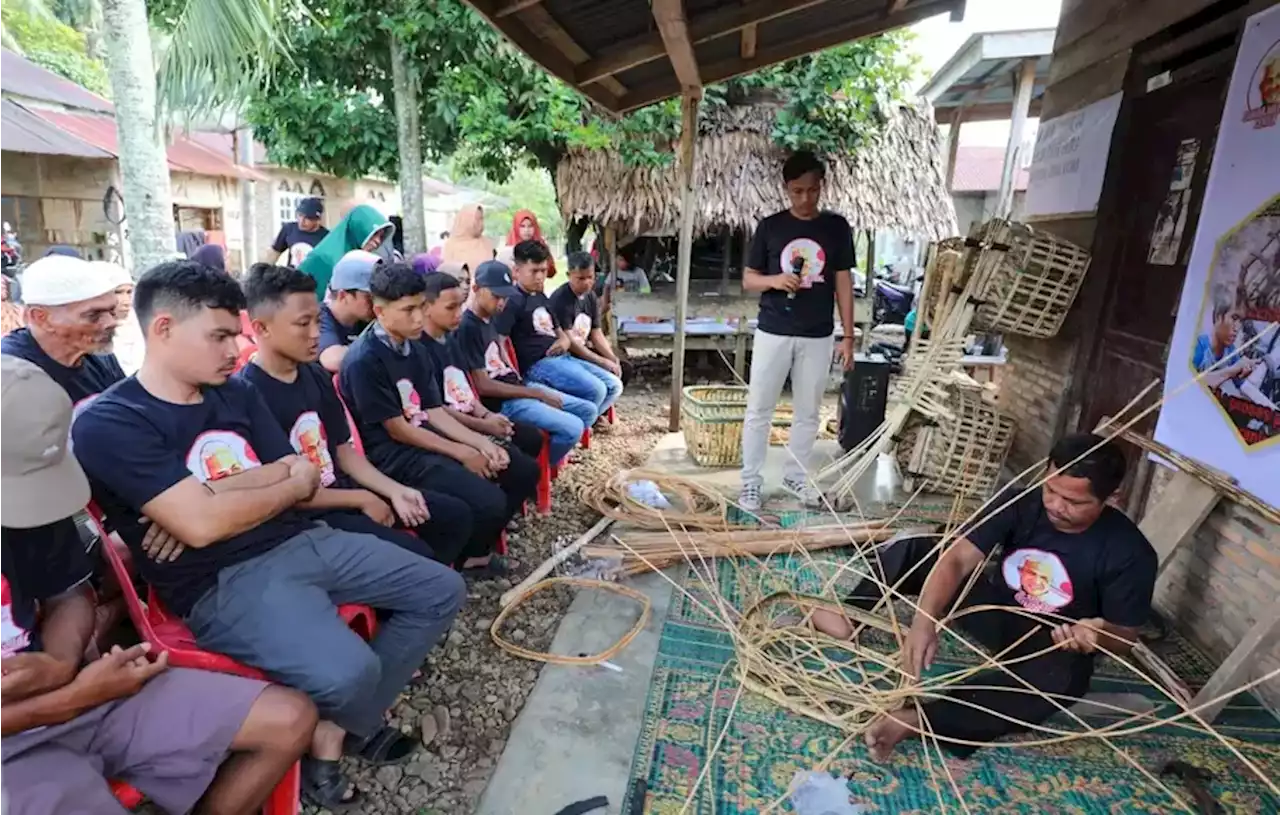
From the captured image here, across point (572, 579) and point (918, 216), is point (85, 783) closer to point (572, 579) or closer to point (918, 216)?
point (572, 579)

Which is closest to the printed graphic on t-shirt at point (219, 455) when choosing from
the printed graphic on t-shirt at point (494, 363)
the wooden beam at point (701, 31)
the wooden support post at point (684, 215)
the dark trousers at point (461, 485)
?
the dark trousers at point (461, 485)

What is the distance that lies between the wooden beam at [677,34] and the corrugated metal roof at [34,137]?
34.0 feet

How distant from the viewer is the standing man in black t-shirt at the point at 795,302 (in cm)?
387

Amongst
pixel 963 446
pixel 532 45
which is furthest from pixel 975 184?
pixel 532 45

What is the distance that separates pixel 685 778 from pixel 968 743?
2.78 ft

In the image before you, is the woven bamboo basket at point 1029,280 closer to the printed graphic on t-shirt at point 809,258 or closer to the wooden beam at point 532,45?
the printed graphic on t-shirt at point 809,258

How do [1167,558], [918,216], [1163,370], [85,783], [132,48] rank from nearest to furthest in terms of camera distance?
[85,783] < [1167,558] < [1163,370] < [132,48] < [918,216]

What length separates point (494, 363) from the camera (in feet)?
14.0

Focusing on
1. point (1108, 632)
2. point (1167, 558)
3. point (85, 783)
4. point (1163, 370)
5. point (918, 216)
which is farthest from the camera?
point (918, 216)

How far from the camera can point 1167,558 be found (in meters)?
2.95

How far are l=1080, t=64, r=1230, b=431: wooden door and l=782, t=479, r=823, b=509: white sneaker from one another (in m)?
1.48

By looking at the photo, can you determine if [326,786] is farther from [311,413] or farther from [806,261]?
[806,261]

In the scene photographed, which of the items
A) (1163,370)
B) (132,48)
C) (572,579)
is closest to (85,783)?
(572,579)

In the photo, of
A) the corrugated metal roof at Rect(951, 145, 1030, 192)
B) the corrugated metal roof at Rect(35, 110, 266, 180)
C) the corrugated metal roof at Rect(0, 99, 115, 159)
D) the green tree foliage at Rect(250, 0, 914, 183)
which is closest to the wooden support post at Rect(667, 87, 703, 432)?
the green tree foliage at Rect(250, 0, 914, 183)
